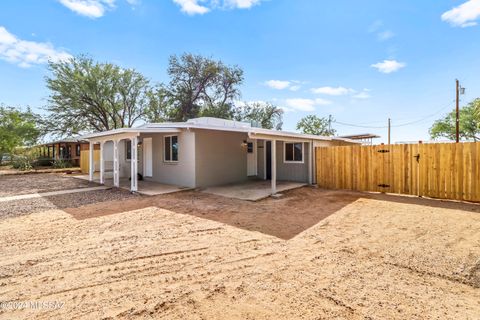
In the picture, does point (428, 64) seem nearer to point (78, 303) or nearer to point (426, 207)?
point (426, 207)

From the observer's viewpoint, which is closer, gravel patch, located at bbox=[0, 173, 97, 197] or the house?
the house

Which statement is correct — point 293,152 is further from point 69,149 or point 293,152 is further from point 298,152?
point 69,149

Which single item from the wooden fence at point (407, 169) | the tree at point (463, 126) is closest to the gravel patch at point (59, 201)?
the wooden fence at point (407, 169)

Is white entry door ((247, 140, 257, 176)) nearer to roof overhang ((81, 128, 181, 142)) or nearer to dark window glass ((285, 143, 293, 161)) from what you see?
dark window glass ((285, 143, 293, 161))

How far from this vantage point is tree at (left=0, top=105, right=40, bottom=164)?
19.9 metres

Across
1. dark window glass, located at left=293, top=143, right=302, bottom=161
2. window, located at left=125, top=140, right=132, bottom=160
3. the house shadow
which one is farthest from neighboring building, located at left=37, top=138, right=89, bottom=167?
dark window glass, located at left=293, top=143, right=302, bottom=161

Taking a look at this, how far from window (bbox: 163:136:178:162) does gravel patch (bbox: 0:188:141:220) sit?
2336 millimetres

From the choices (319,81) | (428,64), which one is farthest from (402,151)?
(319,81)

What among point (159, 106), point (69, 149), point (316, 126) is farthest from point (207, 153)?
point (316, 126)

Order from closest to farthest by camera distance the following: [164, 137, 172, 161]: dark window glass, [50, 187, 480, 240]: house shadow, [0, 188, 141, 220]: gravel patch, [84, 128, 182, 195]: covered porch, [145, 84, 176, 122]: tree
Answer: [50, 187, 480, 240]: house shadow → [0, 188, 141, 220]: gravel patch → [84, 128, 182, 195]: covered porch → [164, 137, 172, 161]: dark window glass → [145, 84, 176, 122]: tree

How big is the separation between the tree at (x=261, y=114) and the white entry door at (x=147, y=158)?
15.6 metres

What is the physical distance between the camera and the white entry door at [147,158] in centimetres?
1183

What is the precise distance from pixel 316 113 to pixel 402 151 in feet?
88.2

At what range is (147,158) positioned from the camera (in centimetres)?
1207
